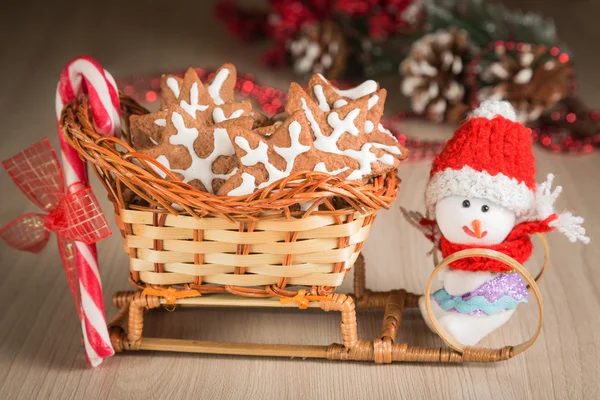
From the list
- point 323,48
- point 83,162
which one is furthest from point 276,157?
point 323,48

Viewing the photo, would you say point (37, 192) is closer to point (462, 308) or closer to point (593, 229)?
point (462, 308)

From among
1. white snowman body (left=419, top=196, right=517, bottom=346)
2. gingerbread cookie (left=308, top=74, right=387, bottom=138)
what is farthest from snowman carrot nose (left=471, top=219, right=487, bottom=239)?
gingerbread cookie (left=308, top=74, right=387, bottom=138)

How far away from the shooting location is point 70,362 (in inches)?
60.6

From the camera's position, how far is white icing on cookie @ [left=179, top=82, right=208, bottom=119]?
1444 millimetres

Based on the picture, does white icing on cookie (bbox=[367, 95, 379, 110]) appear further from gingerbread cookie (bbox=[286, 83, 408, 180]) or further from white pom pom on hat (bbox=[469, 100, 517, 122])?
white pom pom on hat (bbox=[469, 100, 517, 122])

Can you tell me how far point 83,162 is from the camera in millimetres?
1458

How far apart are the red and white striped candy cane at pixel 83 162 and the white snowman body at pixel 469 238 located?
1.93ft

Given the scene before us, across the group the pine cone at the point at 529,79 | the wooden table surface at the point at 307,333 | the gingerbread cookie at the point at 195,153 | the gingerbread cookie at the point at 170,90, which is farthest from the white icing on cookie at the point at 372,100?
the pine cone at the point at 529,79

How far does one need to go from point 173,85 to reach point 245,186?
0.30 meters

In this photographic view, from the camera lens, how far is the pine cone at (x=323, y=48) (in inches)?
104

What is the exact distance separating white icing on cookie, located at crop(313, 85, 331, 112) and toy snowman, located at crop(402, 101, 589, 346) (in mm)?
218

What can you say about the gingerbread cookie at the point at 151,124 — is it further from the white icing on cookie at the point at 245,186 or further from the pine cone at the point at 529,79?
the pine cone at the point at 529,79

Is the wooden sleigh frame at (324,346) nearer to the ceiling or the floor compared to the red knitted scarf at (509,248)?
nearer to the floor

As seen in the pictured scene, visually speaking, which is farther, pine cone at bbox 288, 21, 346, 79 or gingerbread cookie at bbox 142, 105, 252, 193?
pine cone at bbox 288, 21, 346, 79
